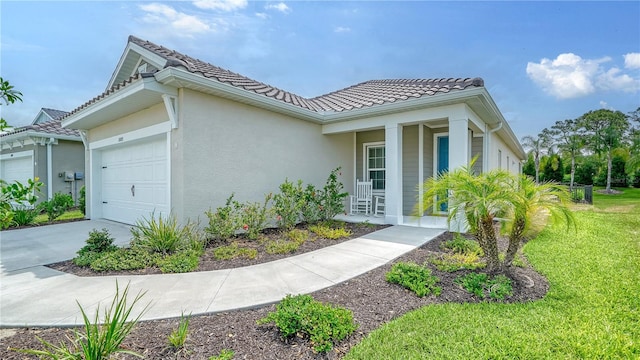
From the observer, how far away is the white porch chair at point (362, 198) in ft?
32.9

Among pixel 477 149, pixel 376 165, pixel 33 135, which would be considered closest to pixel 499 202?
pixel 376 165

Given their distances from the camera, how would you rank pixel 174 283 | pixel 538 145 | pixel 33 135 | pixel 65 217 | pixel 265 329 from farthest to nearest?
pixel 538 145 → pixel 33 135 → pixel 65 217 → pixel 174 283 → pixel 265 329

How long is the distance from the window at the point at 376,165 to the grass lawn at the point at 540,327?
6337mm

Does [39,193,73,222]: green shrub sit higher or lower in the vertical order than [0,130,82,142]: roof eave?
lower

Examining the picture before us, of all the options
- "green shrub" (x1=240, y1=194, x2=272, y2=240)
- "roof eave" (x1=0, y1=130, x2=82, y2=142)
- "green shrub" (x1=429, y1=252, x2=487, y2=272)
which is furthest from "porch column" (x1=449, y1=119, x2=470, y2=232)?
"roof eave" (x1=0, y1=130, x2=82, y2=142)

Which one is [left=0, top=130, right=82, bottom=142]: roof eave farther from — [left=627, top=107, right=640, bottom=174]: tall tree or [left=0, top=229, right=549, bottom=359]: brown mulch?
[left=627, top=107, right=640, bottom=174]: tall tree

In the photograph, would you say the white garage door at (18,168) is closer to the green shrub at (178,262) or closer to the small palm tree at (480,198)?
the green shrub at (178,262)

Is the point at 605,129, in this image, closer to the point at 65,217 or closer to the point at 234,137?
the point at 234,137

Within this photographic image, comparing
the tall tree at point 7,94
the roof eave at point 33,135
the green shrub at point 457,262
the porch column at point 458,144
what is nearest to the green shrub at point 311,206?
the porch column at point 458,144

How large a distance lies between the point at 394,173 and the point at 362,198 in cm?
233

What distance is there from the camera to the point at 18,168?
13477 millimetres

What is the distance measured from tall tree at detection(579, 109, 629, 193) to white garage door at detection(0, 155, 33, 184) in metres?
44.8

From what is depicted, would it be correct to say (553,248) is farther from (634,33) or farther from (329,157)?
(634,33)

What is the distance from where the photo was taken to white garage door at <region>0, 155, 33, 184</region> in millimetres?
12717
